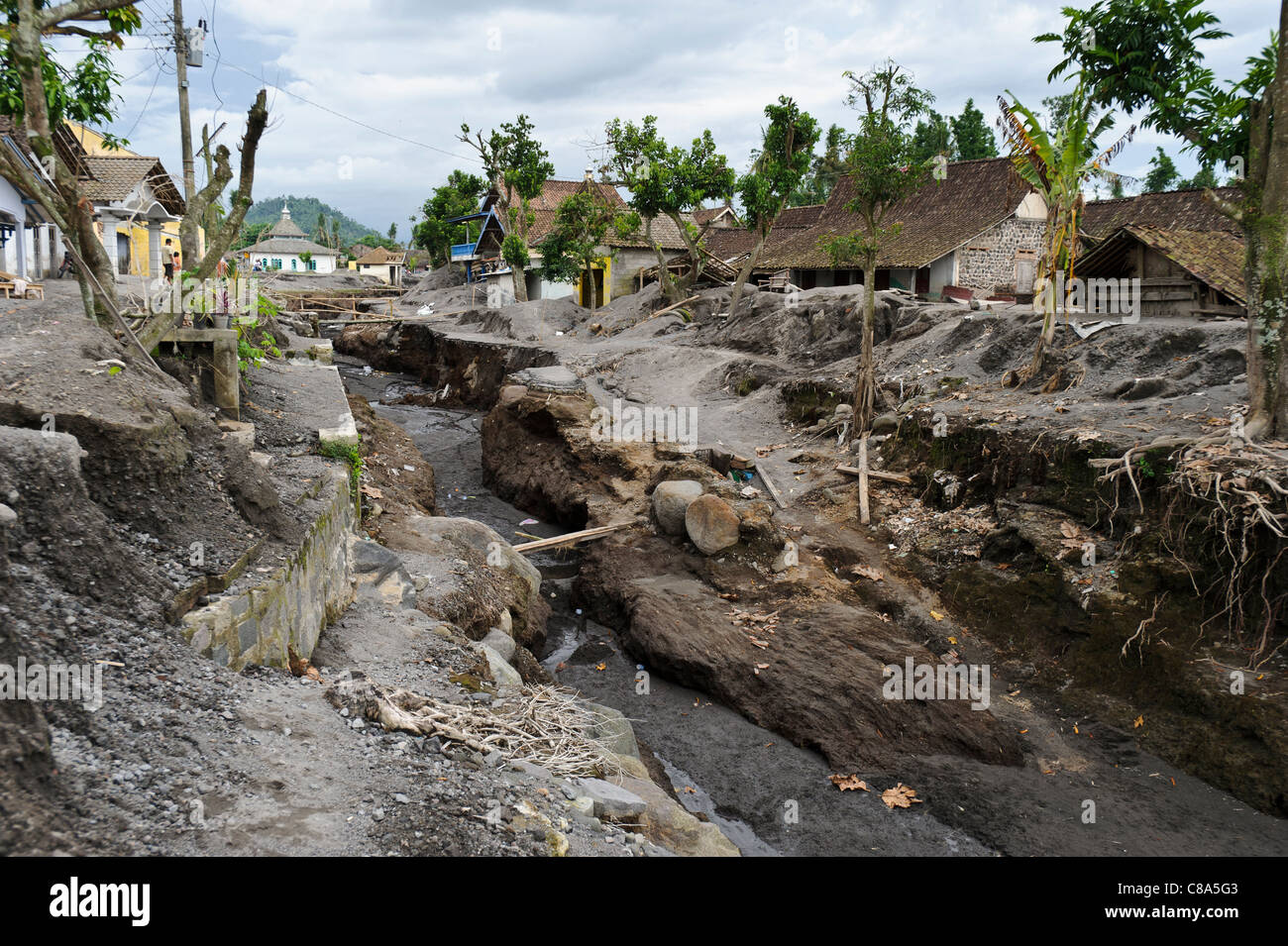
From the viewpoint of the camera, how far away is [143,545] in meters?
5.66

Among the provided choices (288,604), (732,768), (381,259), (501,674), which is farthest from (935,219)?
(381,259)

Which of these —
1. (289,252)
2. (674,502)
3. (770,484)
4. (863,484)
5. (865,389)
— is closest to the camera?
(674,502)

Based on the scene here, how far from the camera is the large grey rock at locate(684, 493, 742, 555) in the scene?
13562 millimetres

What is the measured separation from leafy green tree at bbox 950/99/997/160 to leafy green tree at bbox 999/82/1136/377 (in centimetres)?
2902

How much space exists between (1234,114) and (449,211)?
4912 centimetres

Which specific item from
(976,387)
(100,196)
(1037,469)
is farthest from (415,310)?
(1037,469)

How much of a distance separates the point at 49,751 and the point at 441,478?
59.0 ft

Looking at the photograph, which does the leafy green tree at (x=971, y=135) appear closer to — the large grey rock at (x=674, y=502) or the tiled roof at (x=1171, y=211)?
the tiled roof at (x=1171, y=211)

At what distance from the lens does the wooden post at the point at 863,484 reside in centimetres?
1446

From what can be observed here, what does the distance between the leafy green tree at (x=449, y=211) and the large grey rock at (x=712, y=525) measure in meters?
39.5

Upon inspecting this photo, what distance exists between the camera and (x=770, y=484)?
15.8 metres

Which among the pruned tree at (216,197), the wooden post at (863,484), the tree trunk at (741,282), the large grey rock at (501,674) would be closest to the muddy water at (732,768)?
the large grey rock at (501,674)

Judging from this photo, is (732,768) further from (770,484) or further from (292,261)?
(292,261)

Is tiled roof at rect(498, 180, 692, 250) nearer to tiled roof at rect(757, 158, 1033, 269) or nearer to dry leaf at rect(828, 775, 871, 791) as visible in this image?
tiled roof at rect(757, 158, 1033, 269)
